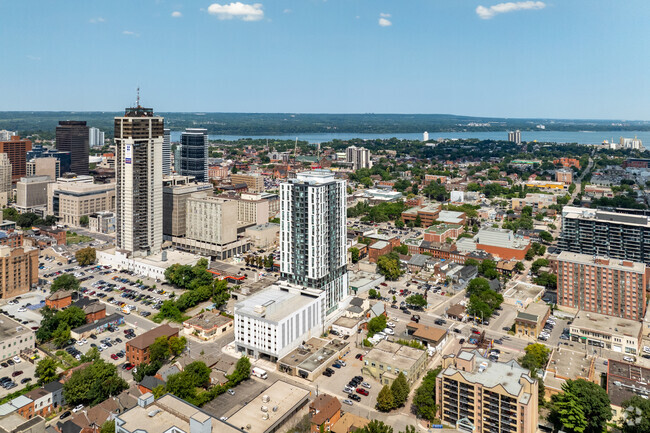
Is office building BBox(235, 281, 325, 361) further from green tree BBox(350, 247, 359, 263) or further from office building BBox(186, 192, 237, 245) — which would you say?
office building BBox(186, 192, 237, 245)

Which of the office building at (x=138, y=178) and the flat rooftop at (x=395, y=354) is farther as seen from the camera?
the office building at (x=138, y=178)

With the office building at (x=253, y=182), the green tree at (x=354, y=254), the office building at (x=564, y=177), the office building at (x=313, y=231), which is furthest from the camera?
the office building at (x=564, y=177)

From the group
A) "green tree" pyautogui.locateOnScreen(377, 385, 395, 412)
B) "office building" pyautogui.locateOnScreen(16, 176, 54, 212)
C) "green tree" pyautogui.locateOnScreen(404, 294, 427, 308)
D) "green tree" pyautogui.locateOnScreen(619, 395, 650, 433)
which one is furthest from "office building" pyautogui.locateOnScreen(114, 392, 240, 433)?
"office building" pyautogui.locateOnScreen(16, 176, 54, 212)

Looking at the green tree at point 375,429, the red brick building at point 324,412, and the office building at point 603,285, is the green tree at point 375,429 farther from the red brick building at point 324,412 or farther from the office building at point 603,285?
the office building at point 603,285

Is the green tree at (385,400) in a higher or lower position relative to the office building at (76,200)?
lower

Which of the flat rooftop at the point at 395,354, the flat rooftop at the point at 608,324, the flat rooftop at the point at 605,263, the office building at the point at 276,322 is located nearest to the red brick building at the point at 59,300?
the office building at the point at 276,322

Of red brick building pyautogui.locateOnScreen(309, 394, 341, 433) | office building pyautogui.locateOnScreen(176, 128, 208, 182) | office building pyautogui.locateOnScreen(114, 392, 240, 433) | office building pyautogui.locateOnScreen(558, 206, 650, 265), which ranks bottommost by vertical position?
red brick building pyautogui.locateOnScreen(309, 394, 341, 433)

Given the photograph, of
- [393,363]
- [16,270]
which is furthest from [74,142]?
[393,363]
